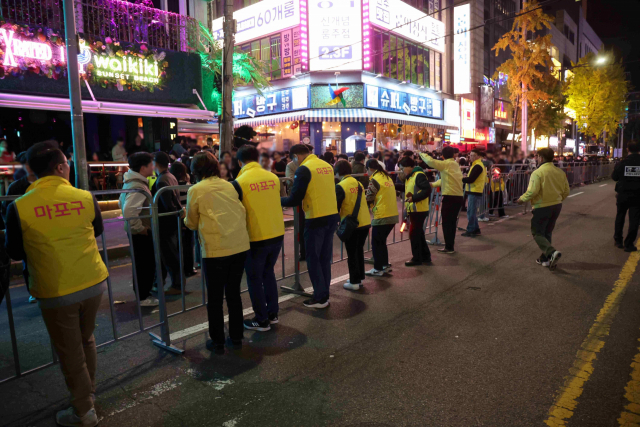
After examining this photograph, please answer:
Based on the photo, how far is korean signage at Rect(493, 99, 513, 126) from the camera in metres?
42.4

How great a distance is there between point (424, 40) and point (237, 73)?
17.6 metres

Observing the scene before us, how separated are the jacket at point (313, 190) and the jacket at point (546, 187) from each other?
12.5 feet

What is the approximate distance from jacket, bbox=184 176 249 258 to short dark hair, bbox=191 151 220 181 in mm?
51

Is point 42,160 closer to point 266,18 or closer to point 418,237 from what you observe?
point 418,237

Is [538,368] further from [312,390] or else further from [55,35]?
[55,35]

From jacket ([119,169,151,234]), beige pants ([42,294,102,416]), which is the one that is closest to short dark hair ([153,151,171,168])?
jacket ([119,169,151,234])

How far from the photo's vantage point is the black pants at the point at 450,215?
27.9 ft

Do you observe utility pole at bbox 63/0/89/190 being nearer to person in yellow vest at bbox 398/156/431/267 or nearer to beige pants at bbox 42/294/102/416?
beige pants at bbox 42/294/102/416

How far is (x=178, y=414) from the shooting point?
10.7 feet

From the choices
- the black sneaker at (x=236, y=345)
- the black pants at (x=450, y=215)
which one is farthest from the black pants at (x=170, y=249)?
the black pants at (x=450, y=215)

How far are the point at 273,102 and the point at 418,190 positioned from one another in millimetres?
21832

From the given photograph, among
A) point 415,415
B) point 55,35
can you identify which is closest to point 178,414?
point 415,415

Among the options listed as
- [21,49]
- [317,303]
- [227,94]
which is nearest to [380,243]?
[317,303]

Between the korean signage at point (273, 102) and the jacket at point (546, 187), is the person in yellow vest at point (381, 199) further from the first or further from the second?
the korean signage at point (273, 102)
